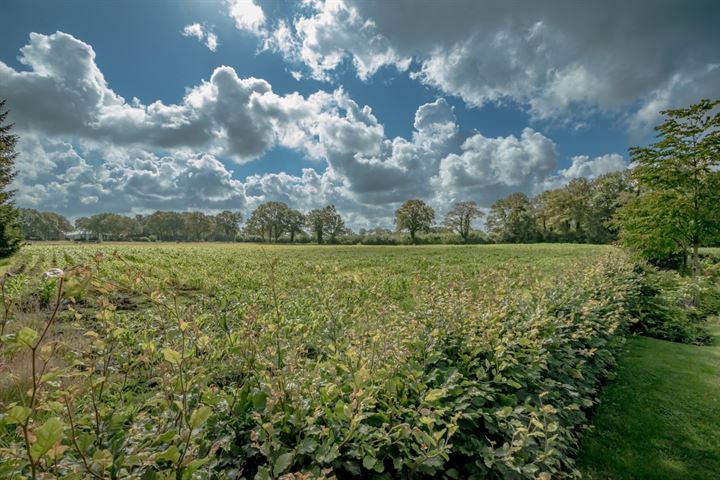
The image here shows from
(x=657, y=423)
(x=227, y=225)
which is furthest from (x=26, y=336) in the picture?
(x=227, y=225)

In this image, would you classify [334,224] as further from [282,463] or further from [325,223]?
[282,463]

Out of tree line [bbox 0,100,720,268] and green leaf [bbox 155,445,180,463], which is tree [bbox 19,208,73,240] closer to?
tree line [bbox 0,100,720,268]

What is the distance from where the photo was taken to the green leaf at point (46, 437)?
1069 mm

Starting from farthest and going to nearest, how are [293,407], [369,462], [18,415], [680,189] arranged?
[680,189] → [293,407] → [369,462] → [18,415]

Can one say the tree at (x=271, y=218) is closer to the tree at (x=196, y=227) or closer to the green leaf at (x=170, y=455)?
the tree at (x=196, y=227)

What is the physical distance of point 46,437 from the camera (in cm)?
107

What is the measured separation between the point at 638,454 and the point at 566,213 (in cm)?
7234

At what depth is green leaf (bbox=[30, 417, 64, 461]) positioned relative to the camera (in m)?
1.07

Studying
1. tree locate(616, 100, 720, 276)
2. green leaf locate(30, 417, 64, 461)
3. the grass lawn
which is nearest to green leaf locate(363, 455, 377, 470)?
green leaf locate(30, 417, 64, 461)

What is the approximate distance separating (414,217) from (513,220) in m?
22.8

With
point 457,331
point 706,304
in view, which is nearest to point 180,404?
point 457,331

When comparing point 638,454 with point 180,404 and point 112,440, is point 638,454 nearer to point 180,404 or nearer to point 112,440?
point 180,404

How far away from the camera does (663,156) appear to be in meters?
14.8

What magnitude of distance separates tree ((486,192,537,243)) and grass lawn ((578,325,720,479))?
70249 mm
